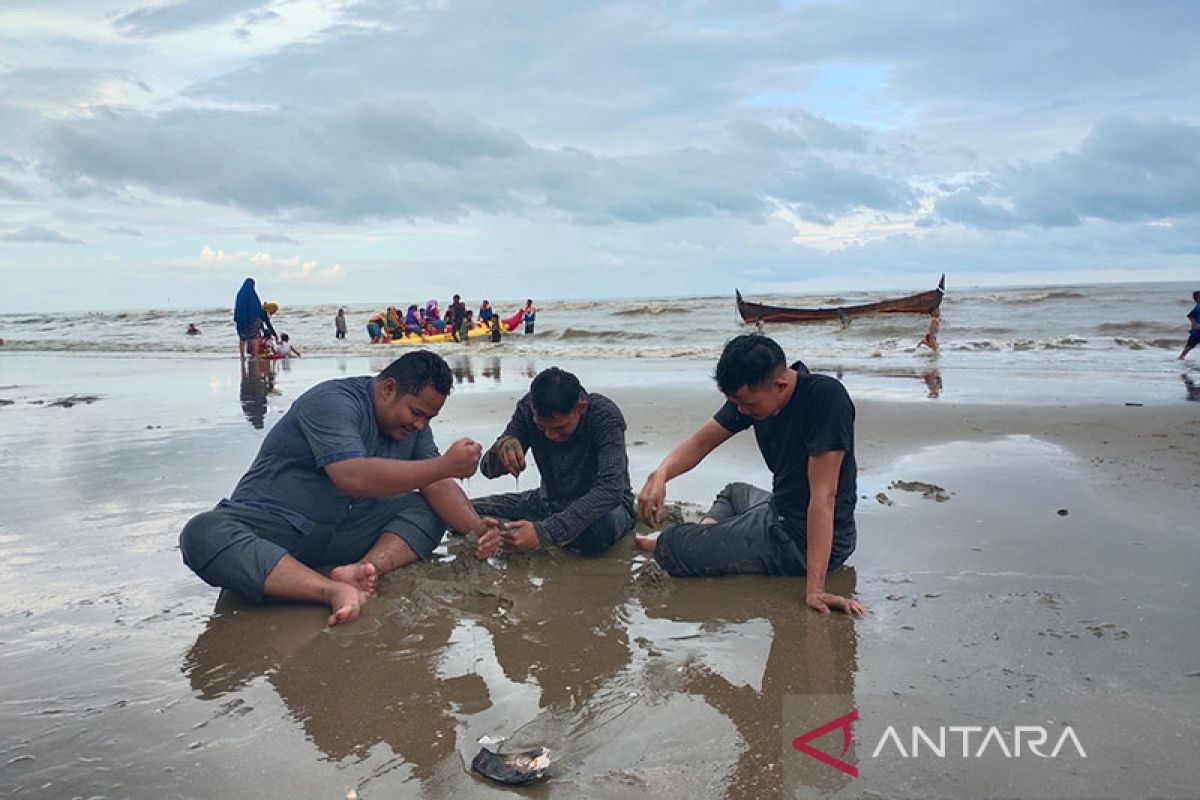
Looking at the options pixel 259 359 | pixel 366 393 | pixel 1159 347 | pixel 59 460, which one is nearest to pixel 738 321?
pixel 1159 347

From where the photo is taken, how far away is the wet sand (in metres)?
2.38

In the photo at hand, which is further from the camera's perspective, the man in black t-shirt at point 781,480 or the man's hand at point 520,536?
the man's hand at point 520,536

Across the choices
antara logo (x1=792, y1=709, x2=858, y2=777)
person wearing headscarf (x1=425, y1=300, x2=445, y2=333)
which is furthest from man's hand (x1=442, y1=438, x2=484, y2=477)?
person wearing headscarf (x1=425, y1=300, x2=445, y2=333)

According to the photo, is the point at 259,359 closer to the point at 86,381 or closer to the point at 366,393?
the point at 86,381

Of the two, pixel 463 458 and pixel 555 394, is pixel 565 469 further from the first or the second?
pixel 463 458

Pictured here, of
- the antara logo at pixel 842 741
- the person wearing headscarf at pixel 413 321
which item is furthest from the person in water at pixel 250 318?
the antara logo at pixel 842 741

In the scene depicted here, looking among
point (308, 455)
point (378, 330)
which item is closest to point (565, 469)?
point (308, 455)

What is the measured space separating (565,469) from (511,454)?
0.39 metres

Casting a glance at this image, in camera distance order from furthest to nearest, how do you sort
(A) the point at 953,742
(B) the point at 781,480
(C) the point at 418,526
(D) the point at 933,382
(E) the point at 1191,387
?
(D) the point at 933,382, (E) the point at 1191,387, (C) the point at 418,526, (B) the point at 781,480, (A) the point at 953,742

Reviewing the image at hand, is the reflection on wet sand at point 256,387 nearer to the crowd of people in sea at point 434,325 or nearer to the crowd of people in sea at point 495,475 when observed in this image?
the crowd of people in sea at point 495,475

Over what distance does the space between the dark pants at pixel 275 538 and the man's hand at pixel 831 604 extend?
1.89 m

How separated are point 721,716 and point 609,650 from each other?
0.65 meters

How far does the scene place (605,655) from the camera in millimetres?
3174

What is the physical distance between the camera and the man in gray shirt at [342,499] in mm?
3689
